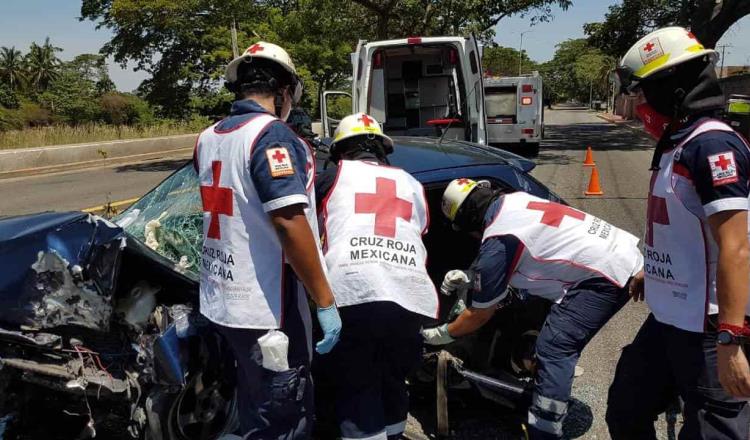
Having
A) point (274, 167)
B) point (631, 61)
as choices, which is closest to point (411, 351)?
point (274, 167)

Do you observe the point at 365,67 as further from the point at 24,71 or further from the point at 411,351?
the point at 24,71

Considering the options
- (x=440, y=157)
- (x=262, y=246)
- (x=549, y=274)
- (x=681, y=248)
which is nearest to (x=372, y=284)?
(x=262, y=246)

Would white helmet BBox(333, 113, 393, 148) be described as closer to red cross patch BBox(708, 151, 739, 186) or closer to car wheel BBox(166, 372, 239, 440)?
car wheel BBox(166, 372, 239, 440)

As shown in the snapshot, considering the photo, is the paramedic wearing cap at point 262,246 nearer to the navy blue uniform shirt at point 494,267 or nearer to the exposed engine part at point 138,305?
the exposed engine part at point 138,305

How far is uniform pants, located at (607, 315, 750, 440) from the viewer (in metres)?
1.95

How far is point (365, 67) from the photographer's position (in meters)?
8.57

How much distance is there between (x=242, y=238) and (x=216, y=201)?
0.16 m

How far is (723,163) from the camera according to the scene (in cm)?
186

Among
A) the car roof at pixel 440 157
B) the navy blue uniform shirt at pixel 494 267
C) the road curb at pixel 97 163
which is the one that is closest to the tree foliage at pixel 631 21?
the road curb at pixel 97 163

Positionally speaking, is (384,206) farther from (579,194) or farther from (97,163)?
(97,163)

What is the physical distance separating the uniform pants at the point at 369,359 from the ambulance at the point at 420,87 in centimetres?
438

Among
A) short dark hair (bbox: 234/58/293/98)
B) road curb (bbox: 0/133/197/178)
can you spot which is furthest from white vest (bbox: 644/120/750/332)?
road curb (bbox: 0/133/197/178)

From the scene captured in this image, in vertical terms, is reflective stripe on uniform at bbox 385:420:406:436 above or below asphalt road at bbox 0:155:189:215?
above

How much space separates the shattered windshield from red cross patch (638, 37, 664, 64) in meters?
1.94
